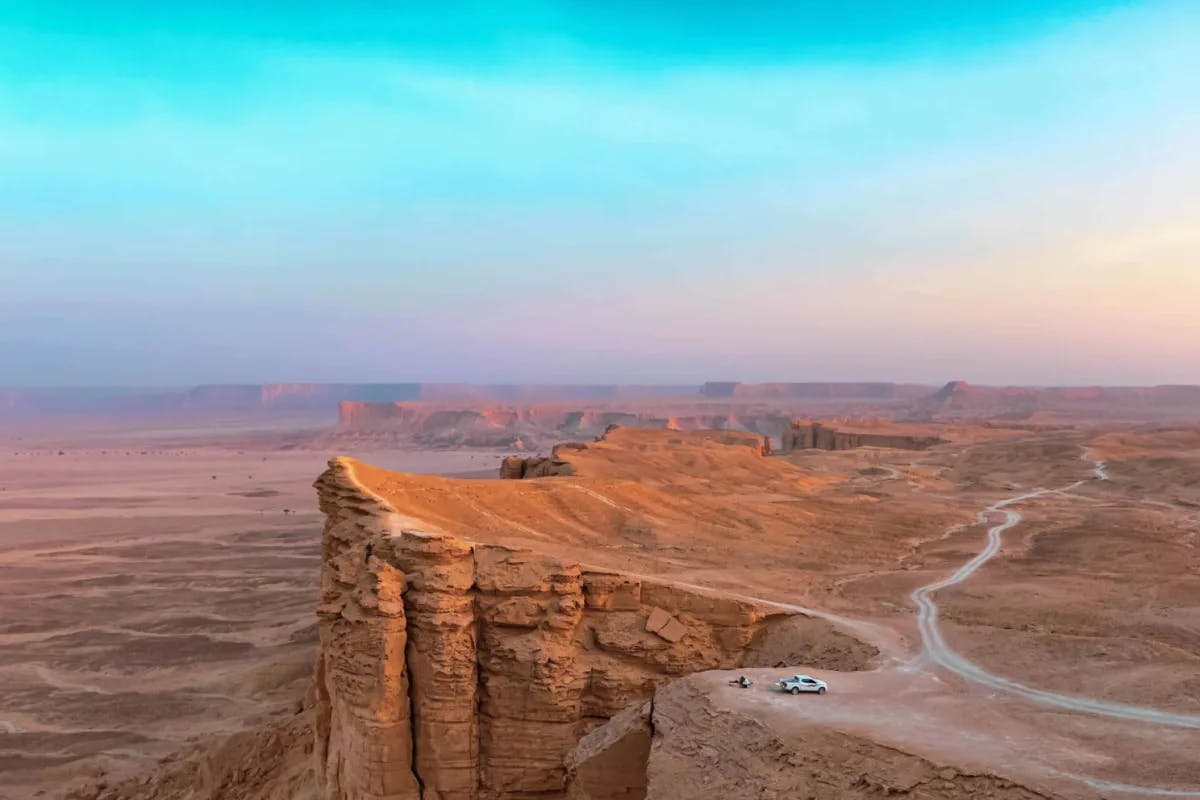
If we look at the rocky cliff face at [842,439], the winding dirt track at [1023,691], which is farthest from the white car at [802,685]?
the rocky cliff face at [842,439]

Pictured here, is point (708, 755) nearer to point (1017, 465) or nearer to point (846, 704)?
point (846, 704)

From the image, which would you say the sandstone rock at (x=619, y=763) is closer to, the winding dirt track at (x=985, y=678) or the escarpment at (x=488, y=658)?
the escarpment at (x=488, y=658)

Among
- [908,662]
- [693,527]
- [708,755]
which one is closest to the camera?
[708,755]

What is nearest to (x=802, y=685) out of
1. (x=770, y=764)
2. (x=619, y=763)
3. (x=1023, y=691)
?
(x=770, y=764)

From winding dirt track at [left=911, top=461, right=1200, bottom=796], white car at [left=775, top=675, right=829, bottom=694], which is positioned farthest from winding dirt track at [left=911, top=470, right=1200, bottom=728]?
white car at [left=775, top=675, right=829, bottom=694]

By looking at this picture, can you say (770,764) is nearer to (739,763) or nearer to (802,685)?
(739,763)

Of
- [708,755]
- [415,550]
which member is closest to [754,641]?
[708,755]
